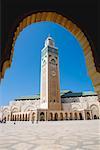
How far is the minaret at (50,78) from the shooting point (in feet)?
157

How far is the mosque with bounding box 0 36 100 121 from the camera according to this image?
43156 millimetres

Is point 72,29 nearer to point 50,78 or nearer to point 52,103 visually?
point 52,103

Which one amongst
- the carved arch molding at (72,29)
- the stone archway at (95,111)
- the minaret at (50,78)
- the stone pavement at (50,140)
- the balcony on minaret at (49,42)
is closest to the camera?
the carved arch molding at (72,29)

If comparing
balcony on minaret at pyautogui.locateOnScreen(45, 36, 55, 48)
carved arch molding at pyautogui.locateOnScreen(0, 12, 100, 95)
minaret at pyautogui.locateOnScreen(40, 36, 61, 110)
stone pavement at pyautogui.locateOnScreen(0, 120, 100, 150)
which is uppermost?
balcony on minaret at pyautogui.locateOnScreen(45, 36, 55, 48)

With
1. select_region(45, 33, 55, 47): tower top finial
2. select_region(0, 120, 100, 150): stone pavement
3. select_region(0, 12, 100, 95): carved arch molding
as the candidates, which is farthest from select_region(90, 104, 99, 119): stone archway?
select_region(0, 12, 100, 95): carved arch molding

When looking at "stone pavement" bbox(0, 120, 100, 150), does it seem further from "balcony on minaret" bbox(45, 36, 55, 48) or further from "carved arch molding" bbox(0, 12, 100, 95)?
"balcony on minaret" bbox(45, 36, 55, 48)

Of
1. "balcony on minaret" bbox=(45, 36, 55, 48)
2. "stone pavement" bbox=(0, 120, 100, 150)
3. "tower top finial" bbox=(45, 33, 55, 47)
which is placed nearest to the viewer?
"stone pavement" bbox=(0, 120, 100, 150)

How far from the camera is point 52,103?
47469mm

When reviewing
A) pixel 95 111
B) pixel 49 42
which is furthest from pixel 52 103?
pixel 49 42

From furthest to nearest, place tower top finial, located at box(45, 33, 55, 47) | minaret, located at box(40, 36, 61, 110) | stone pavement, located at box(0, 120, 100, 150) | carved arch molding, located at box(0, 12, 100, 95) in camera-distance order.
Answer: tower top finial, located at box(45, 33, 55, 47) < minaret, located at box(40, 36, 61, 110) < stone pavement, located at box(0, 120, 100, 150) < carved arch molding, located at box(0, 12, 100, 95)

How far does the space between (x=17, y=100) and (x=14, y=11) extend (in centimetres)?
6266

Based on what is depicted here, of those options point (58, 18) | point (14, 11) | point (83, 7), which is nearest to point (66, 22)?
point (58, 18)

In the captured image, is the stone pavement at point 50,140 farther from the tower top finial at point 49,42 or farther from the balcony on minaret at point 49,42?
the tower top finial at point 49,42

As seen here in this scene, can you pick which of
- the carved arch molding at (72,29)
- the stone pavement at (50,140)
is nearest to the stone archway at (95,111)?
the stone pavement at (50,140)
